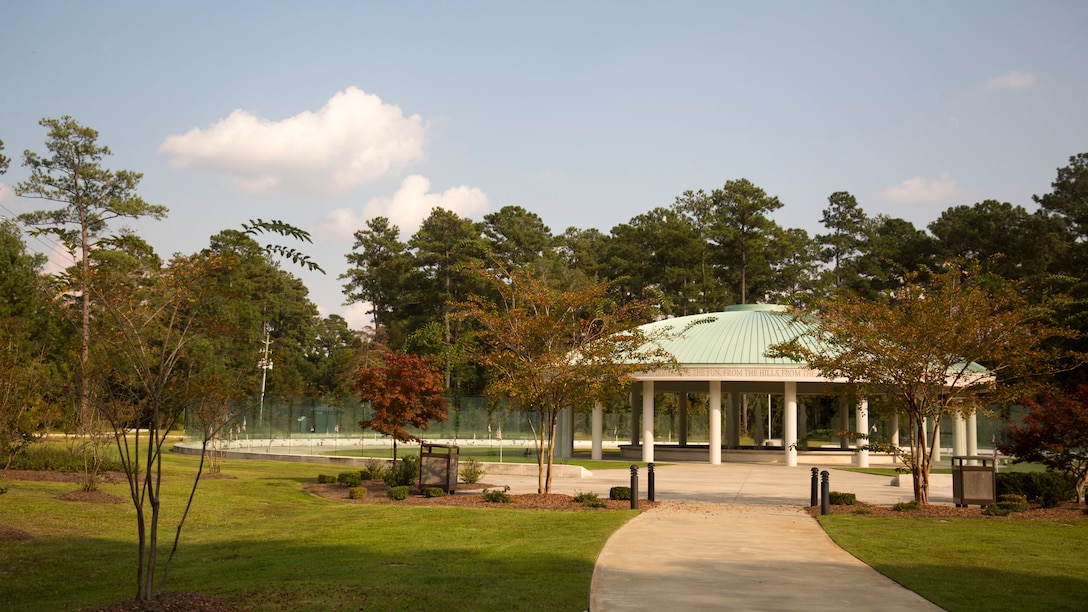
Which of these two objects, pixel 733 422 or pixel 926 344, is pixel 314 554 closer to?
pixel 926 344

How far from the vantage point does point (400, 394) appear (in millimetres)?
27188

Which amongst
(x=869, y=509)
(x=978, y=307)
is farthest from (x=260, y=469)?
(x=978, y=307)

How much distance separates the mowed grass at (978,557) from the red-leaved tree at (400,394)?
12.5 metres

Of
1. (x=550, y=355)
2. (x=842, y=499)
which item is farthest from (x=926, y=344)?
(x=550, y=355)

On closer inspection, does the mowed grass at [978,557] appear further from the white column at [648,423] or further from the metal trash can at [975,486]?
the white column at [648,423]

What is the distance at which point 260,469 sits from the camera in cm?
3444

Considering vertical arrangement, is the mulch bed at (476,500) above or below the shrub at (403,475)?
below

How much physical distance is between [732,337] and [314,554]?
3305cm

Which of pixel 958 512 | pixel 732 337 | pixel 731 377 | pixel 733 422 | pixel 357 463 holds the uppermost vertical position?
pixel 732 337

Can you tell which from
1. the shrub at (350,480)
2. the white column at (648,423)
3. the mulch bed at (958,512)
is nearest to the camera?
the mulch bed at (958,512)

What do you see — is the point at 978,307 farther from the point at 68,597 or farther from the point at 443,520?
the point at 68,597

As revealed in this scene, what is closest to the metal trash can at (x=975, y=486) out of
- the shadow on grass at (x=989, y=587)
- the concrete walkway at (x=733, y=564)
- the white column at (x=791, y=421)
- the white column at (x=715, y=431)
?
the concrete walkway at (x=733, y=564)

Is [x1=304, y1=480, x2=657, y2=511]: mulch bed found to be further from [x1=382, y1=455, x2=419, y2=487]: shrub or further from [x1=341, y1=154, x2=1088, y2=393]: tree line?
[x1=341, y1=154, x2=1088, y2=393]: tree line

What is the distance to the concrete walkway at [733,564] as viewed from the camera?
1063 centimetres
